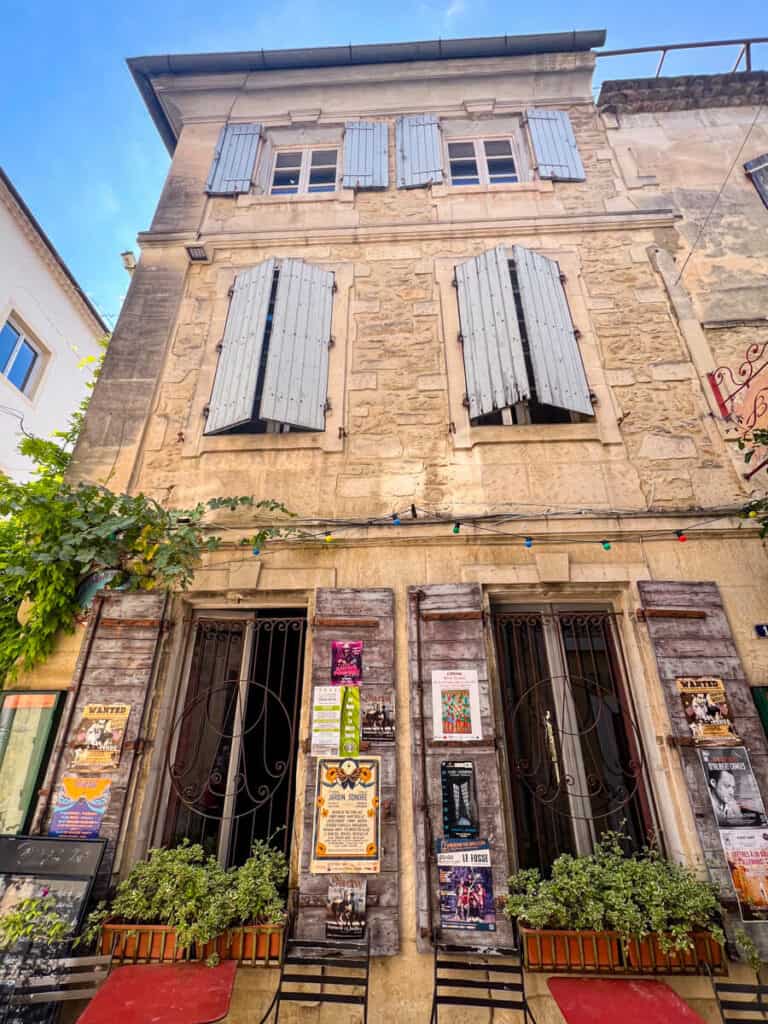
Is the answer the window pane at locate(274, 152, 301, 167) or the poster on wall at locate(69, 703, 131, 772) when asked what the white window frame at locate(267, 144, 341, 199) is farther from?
the poster on wall at locate(69, 703, 131, 772)

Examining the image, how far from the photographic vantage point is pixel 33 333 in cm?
978

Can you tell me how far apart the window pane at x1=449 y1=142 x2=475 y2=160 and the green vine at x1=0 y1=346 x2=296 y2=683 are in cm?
571

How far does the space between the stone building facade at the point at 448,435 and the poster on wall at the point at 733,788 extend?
0.09 metres

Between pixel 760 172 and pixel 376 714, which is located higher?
pixel 760 172

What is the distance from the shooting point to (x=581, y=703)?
3809 mm

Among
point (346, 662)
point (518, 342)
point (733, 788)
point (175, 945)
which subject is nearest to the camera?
point (175, 945)

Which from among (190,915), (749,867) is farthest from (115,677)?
(749,867)

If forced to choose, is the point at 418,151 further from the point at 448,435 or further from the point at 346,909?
the point at 346,909

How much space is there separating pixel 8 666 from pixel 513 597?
3.69 m

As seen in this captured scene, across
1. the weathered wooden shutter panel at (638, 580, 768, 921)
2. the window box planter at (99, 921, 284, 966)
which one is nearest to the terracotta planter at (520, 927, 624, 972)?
the weathered wooden shutter panel at (638, 580, 768, 921)

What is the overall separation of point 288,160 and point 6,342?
6025mm

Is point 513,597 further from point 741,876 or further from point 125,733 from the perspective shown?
point 125,733

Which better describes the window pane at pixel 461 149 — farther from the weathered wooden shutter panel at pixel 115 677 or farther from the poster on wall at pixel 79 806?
the poster on wall at pixel 79 806

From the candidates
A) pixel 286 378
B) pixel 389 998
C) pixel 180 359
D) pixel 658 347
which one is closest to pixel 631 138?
pixel 658 347
